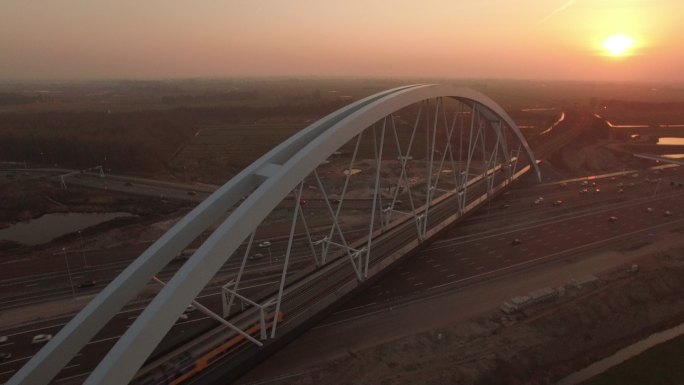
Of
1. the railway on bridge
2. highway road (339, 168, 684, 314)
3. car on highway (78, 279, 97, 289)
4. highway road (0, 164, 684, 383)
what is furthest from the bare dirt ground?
car on highway (78, 279, 97, 289)

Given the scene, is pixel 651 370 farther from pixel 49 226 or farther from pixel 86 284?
pixel 49 226

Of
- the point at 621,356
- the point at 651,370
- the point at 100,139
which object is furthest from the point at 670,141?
the point at 100,139

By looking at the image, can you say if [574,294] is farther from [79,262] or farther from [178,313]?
[79,262]

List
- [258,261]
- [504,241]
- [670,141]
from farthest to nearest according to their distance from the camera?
[670,141], [504,241], [258,261]

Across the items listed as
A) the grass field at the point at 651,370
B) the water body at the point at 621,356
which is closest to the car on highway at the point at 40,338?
the water body at the point at 621,356

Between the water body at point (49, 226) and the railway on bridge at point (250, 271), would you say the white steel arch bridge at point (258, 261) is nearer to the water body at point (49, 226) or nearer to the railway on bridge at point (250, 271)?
the railway on bridge at point (250, 271)

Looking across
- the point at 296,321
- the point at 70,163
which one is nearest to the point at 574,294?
the point at 296,321
